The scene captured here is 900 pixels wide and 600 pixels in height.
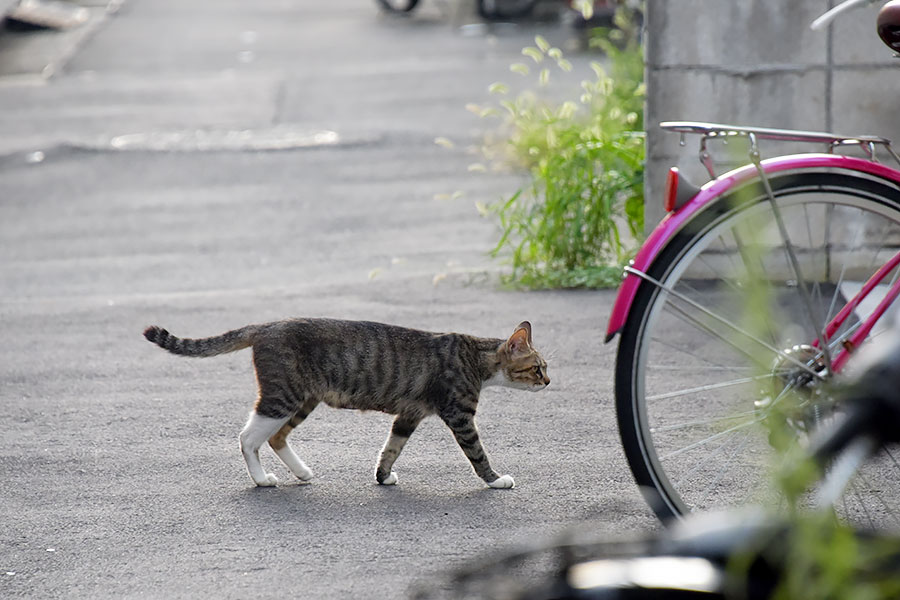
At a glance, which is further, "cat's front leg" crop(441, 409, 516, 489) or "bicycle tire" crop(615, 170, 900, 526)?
"cat's front leg" crop(441, 409, 516, 489)

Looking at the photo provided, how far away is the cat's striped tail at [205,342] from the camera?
4.50m

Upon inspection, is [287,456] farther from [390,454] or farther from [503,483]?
[503,483]

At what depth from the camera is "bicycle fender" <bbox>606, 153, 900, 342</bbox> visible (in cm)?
334

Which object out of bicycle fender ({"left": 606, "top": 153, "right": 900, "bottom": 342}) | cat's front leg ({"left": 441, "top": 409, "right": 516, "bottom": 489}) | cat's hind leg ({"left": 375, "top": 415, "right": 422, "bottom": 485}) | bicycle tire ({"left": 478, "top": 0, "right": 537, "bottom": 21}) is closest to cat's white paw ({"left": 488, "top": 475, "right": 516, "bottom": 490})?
cat's front leg ({"left": 441, "top": 409, "right": 516, "bottom": 489})

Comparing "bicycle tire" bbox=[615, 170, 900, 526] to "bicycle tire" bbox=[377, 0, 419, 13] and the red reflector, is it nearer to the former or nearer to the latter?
the red reflector

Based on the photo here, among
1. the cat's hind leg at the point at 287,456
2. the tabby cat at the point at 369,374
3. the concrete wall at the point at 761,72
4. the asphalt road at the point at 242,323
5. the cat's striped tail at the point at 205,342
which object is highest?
the concrete wall at the point at 761,72

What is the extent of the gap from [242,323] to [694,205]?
3936 millimetres

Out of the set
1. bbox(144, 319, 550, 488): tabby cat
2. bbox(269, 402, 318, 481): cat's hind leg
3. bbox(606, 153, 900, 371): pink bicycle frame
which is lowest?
bbox(269, 402, 318, 481): cat's hind leg

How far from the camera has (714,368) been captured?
13.1 feet

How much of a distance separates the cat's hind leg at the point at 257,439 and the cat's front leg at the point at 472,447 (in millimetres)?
595

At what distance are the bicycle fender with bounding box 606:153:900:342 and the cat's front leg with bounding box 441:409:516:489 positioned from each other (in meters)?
1.15

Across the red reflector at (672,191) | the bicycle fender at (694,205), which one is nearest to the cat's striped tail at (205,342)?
the bicycle fender at (694,205)

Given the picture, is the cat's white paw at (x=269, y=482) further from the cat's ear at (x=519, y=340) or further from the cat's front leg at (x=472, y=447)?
the cat's ear at (x=519, y=340)

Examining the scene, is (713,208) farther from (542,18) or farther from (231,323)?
(542,18)
